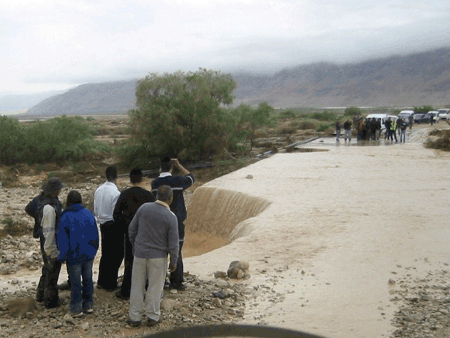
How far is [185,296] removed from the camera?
24.3ft

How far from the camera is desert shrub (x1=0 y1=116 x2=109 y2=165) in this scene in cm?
3491

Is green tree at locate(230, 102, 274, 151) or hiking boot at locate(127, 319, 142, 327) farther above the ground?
green tree at locate(230, 102, 274, 151)

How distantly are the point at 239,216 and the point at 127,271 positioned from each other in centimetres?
961

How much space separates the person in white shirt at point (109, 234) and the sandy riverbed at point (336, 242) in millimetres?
1825

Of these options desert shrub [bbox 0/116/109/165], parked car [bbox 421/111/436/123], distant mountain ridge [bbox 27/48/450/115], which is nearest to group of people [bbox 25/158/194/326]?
desert shrub [bbox 0/116/109/165]

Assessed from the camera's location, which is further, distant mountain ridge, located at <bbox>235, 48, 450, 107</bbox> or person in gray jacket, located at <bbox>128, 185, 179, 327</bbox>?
distant mountain ridge, located at <bbox>235, 48, 450, 107</bbox>

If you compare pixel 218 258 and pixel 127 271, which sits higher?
→ pixel 127 271

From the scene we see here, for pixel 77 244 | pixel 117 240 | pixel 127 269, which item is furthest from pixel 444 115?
pixel 77 244

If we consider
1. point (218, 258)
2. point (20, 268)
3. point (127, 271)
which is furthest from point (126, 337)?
point (20, 268)

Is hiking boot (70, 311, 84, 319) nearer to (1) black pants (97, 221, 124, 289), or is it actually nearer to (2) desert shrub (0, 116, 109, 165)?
(1) black pants (97, 221, 124, 289)

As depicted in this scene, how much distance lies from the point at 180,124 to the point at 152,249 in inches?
1079

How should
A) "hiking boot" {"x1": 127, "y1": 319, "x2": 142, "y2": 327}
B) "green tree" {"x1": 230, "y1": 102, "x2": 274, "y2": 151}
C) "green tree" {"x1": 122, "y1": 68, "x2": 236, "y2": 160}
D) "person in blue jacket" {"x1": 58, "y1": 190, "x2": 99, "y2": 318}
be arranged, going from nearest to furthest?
1. "hiking boot" {"x1": 127, "y1": 319, "x2": 142, "y2": 327}
2. "person in blue jacket" {"x1": 58, "y1": 190, "x2": 99, "y2": 318}
3. "green tree" {"x1": 122, "y1": 68, "x2": 236, "y2": 160}
4. "green tree" {"x1": 230, "y1": 102, "x2": 274, "y2": 151}

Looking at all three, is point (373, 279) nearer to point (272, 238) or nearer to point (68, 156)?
point (272, 238)

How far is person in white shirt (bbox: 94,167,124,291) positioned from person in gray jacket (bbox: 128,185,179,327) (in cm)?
101
